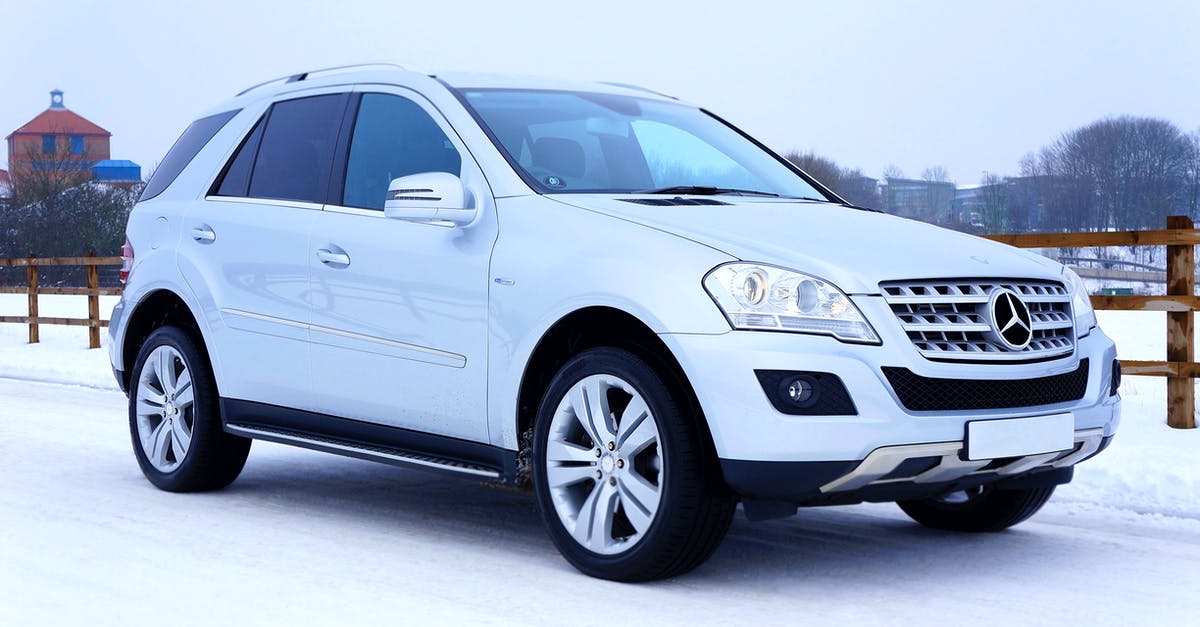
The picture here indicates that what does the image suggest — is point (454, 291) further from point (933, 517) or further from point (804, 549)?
point (933, 517)

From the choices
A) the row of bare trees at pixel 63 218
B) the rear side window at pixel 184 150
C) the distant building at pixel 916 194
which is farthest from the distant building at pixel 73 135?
the rear side window at pixel 184 150

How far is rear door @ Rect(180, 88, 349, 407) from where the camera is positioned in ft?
18.9

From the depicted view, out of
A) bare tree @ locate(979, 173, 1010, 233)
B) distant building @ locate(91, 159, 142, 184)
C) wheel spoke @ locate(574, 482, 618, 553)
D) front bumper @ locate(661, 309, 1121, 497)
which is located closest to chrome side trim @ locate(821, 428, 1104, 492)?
front bumper @ locate(661, 309, 1121, 497)

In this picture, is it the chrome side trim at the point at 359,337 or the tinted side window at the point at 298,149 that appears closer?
the chrome side trim at the point at 359,337

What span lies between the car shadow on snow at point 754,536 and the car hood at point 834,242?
1.05 metres

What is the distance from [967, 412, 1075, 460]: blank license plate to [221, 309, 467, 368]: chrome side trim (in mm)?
1790

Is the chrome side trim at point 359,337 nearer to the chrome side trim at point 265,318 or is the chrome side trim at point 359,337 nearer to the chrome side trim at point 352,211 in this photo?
the chrome side trim at point 265,318

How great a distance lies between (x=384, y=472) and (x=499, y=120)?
2614mm

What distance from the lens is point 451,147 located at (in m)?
5.33

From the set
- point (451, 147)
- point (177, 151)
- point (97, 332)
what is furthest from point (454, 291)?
point (97, 332)

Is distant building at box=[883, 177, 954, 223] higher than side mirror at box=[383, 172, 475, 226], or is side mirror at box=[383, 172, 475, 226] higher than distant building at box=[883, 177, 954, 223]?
distant building at box=[883, 177, 954, 223]

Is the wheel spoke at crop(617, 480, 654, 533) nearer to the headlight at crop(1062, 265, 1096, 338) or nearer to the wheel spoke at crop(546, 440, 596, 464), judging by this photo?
the wheel spoke at crop(546, 440, 596, 464)

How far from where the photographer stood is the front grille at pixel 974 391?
4.11m

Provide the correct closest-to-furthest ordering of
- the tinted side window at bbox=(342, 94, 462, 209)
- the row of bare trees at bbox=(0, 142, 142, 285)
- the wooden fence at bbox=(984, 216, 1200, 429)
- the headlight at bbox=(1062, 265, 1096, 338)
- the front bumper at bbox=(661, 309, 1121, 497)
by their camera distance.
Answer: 1. the front bumper at bbox=(661, 309, 1121, 497)
2. the headlight at bbox=(1062, 265, 1096, 338)
3. the tinted side window at bbox=(342, 94, 462, 209)
4. the wooden fence at bbox=(984, 216, 1200, 429)
5. the row of bare trees at bbox=(0, 142, 142, 285)
